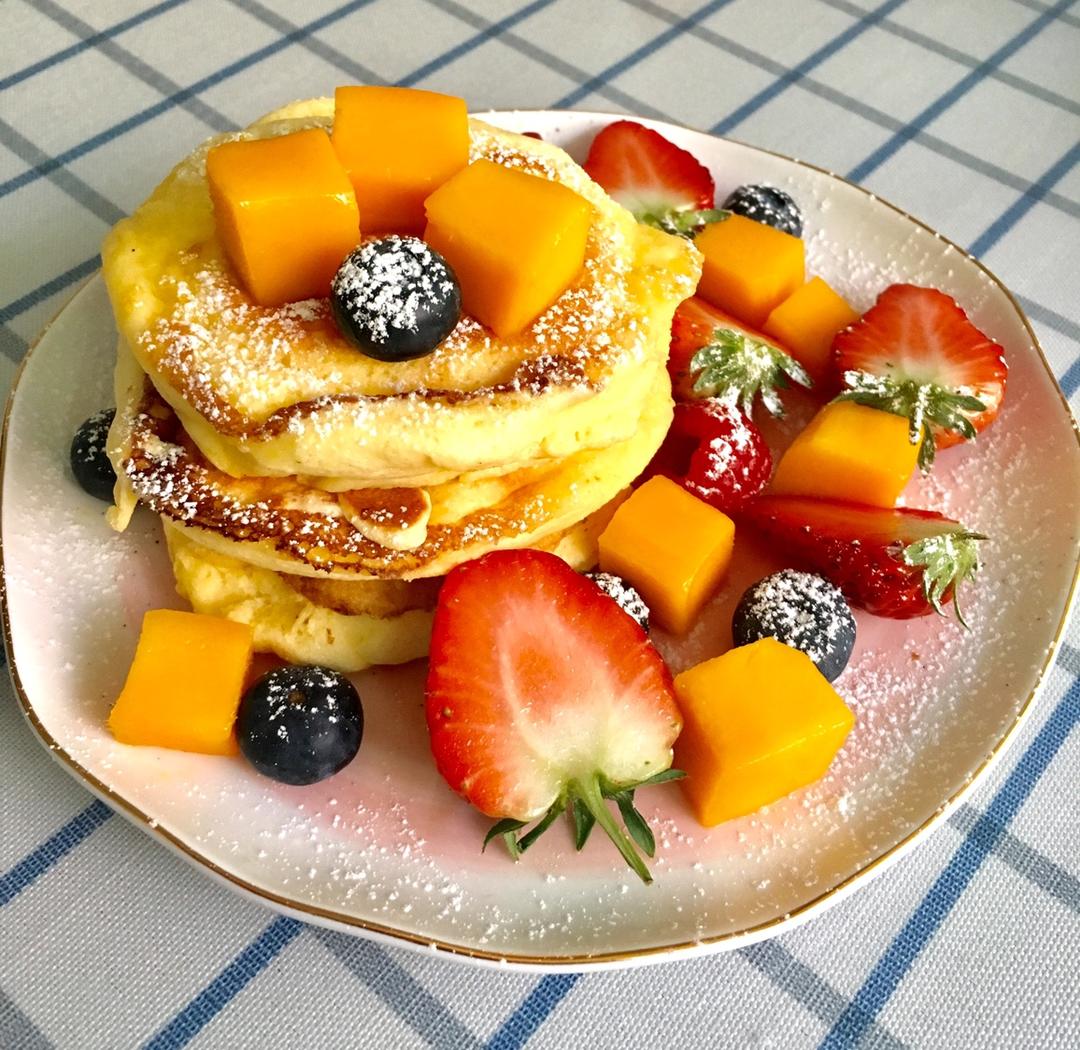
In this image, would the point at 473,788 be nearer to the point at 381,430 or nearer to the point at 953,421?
the point at 381,430

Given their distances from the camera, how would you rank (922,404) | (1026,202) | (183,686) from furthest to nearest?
(1026,202) → (922,404) → (183,686)

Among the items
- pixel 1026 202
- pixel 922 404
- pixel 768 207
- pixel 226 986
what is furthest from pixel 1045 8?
pixel 226 986

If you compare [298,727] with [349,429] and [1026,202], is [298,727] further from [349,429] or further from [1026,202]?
[1026,202]

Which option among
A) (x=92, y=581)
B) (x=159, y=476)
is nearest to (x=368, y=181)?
(x=159, y=476)

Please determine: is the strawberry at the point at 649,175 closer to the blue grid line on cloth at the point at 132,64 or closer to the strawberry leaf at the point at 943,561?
the strawberry leaf at the point at 943,561

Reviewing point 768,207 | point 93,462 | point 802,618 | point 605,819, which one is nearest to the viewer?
point 605,819
